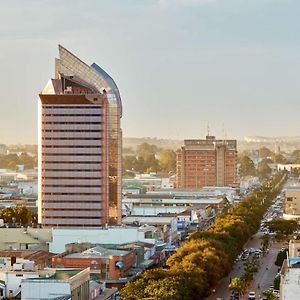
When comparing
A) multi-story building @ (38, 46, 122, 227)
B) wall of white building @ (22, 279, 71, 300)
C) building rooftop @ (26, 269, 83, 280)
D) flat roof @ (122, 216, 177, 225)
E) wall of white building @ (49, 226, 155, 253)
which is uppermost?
multi-story building @ (38, 46, 122, 227)

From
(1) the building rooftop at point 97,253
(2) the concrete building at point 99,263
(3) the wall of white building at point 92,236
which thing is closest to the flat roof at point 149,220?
(3) the wall of white building at point 92,236

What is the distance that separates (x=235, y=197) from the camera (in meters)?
91.8

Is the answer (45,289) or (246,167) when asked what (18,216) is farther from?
(246,167)

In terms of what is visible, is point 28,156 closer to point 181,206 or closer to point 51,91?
point 181,206

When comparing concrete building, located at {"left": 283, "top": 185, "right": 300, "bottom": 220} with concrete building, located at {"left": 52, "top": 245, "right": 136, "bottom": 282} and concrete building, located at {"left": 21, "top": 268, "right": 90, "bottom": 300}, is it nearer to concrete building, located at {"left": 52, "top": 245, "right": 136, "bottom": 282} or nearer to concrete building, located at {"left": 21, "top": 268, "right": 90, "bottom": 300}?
concrete building, located at {"left": 52, "top": 245, "right": 136, "bottom": 282}

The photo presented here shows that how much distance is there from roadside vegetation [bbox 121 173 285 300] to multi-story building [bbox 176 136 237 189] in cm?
4128

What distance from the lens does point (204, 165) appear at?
334ft

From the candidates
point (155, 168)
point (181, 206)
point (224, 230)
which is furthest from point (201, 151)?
point (224, 230)

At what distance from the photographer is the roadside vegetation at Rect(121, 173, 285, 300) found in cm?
3180

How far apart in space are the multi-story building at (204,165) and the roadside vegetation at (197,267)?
4128cm

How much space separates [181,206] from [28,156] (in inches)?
3091

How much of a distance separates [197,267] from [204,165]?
65.4 m

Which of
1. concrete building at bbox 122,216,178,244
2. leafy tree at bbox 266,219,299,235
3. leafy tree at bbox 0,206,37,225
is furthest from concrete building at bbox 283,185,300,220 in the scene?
leafy tree at bbox 0,206,37,225

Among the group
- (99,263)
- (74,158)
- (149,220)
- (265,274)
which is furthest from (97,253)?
(149,220)
